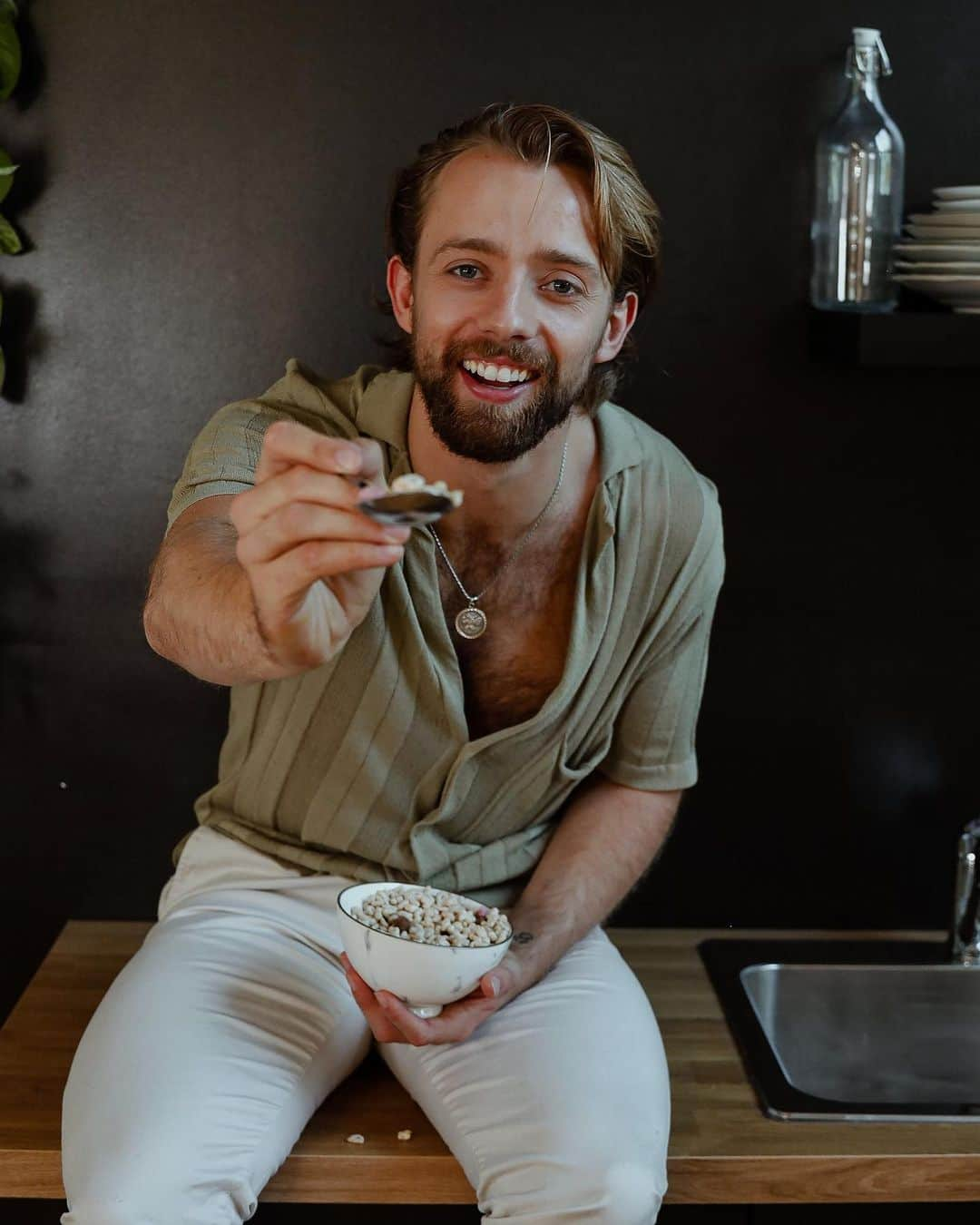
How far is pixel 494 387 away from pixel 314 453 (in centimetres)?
61

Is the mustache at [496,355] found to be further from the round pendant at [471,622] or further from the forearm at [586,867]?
the forearm at [586,867]

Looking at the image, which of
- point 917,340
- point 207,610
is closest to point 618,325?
point 917,340

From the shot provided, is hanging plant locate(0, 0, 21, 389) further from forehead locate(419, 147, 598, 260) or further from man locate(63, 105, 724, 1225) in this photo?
forehead locate(419, 147, 598, 260)

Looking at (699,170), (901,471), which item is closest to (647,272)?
(699,170)

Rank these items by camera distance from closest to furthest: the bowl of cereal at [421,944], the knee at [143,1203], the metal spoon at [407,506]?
the metal spoon at [407,506] < the knee at [143,1203] < the bowl of cereal at [421,944]

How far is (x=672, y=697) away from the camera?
2.05 meters

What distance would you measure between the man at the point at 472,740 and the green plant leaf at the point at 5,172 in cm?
49

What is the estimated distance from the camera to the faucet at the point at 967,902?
7.09ft

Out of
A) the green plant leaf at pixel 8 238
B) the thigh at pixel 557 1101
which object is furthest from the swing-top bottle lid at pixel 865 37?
the thigh at pixel 557 1101

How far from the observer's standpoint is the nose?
176 centimetres

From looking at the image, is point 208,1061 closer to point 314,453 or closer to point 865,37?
point 314,453

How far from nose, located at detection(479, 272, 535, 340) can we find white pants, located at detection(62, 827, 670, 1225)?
2.28 ft

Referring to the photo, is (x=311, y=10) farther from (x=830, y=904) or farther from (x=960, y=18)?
(x=830, y=904)

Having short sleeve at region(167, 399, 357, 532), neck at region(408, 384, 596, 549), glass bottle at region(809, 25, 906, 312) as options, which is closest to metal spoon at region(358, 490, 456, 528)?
short sleeve at region(167, 399, 357, 532)
